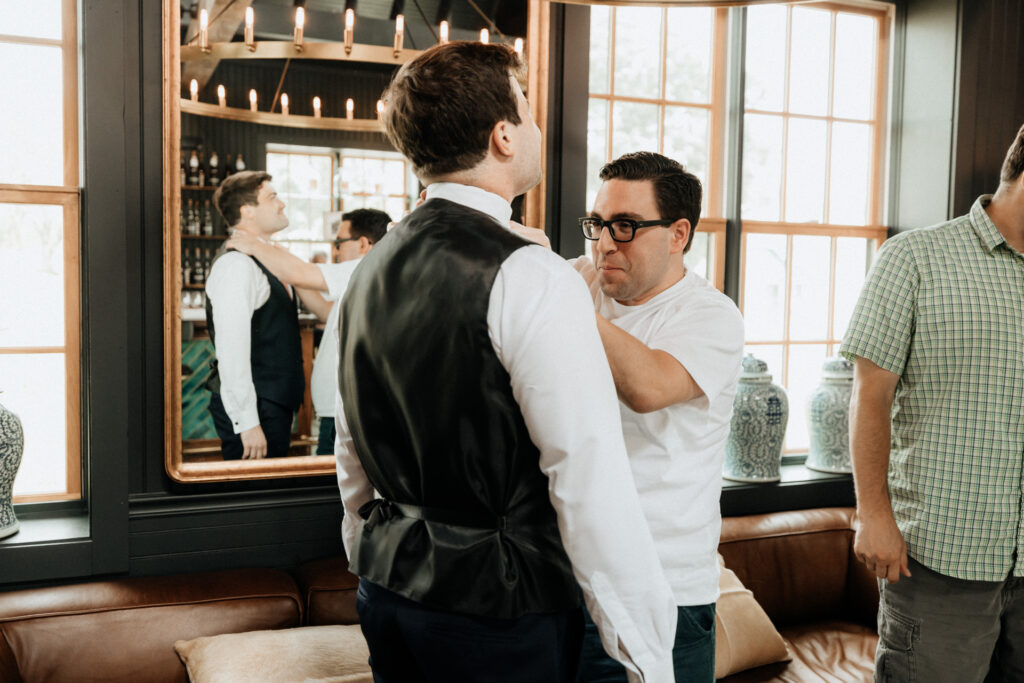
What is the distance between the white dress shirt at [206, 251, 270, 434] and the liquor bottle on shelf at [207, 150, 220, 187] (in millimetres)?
219

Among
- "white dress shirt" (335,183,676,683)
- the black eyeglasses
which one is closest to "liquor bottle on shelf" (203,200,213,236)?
the black eyeglasses

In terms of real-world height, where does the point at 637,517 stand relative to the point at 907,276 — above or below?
below

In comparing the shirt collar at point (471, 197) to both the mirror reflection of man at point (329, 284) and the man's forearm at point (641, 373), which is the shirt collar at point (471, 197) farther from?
the mirror reflection of man at point (329, 284)

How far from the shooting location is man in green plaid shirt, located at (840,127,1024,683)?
1.74 meters

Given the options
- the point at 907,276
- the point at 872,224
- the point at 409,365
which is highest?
the point at 872,224

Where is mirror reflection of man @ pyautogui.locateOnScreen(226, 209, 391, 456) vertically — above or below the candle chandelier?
below

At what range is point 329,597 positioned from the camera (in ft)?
8.02

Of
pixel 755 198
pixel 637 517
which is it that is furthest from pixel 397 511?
pixel 755 198

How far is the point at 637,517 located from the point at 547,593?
160 mm

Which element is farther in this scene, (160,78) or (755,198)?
(755,198)

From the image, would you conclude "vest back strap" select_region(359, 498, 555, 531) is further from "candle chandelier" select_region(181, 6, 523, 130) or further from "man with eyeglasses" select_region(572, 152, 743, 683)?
"candle chandelier" select_region(181, 6, 523, 130)

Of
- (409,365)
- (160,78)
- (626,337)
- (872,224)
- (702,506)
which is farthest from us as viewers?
(872,224)

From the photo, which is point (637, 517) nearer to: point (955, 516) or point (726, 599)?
point (955, 516)

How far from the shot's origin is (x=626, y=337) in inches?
52.1
